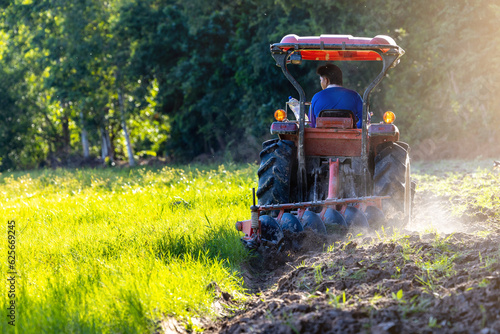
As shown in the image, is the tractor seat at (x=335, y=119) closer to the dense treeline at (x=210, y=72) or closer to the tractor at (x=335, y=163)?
the tractor at (x=335, y=163)

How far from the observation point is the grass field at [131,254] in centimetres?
389

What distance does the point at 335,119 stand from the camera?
673 cm

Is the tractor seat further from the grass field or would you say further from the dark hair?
the grass field

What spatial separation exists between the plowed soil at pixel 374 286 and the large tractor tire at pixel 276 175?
3.10 feet

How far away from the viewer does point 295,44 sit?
641cm

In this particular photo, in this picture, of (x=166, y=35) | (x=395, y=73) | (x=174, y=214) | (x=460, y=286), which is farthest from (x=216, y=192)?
(x=166, y=35)

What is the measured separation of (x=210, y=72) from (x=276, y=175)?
54.9 feet

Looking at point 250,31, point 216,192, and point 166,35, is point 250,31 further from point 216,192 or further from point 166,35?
point 216,192

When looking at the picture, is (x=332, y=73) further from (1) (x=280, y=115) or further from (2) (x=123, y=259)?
(2) (x=123, y=259)

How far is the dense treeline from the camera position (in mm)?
16484

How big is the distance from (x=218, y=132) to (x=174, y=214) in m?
15.6

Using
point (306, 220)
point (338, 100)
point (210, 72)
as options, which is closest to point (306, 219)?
point (306, 220)

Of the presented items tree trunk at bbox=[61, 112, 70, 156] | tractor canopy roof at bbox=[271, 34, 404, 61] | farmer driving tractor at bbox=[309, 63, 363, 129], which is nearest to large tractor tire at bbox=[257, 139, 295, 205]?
farmer driving tractor at bbox=[309, 63, 363, 129]

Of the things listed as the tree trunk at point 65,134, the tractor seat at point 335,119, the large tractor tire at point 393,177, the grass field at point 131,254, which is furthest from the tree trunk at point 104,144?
the large tractor tire at point 393,177
